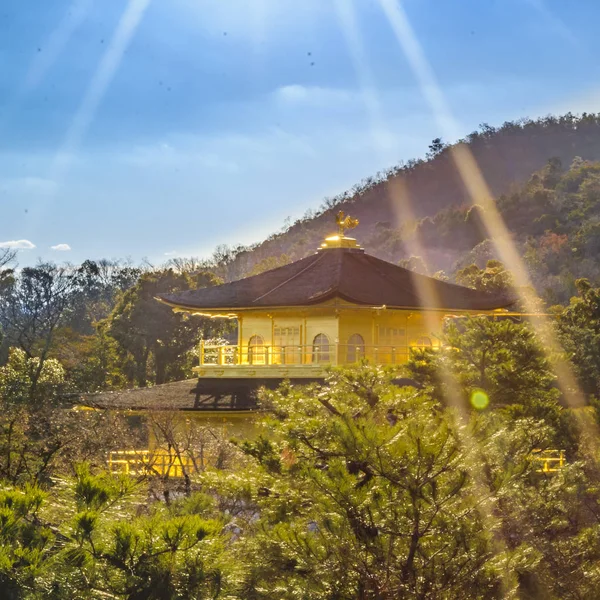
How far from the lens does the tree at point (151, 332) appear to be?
5391 centimetres

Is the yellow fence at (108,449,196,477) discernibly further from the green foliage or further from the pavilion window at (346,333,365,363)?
the green foliage

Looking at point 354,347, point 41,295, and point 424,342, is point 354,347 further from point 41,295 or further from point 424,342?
point 41,295

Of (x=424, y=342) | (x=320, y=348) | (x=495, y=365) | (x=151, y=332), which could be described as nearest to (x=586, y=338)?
(x=424, y=342)

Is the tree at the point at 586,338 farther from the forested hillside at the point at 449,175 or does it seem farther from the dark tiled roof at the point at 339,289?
the forested hillside at the point at 449,175

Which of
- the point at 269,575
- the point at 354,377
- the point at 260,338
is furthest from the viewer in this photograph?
the point at 260,338

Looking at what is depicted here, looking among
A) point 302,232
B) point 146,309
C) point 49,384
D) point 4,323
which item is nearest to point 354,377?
point 49,384

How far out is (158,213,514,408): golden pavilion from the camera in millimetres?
27250

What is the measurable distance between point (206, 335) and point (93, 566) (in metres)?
47.6

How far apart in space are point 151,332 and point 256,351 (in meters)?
25.8

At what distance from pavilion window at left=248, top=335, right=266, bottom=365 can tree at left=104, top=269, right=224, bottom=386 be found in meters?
24.0

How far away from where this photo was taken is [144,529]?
9211mm

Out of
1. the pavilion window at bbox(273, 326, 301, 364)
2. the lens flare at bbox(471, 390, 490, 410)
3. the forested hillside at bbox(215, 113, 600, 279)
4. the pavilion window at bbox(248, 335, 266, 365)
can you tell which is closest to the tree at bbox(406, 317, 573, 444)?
the lens flare at bbox(471, 390, 490, 410)

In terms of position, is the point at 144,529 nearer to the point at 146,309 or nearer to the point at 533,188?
the point at 146,309

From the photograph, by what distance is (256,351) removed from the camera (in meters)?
29.1
